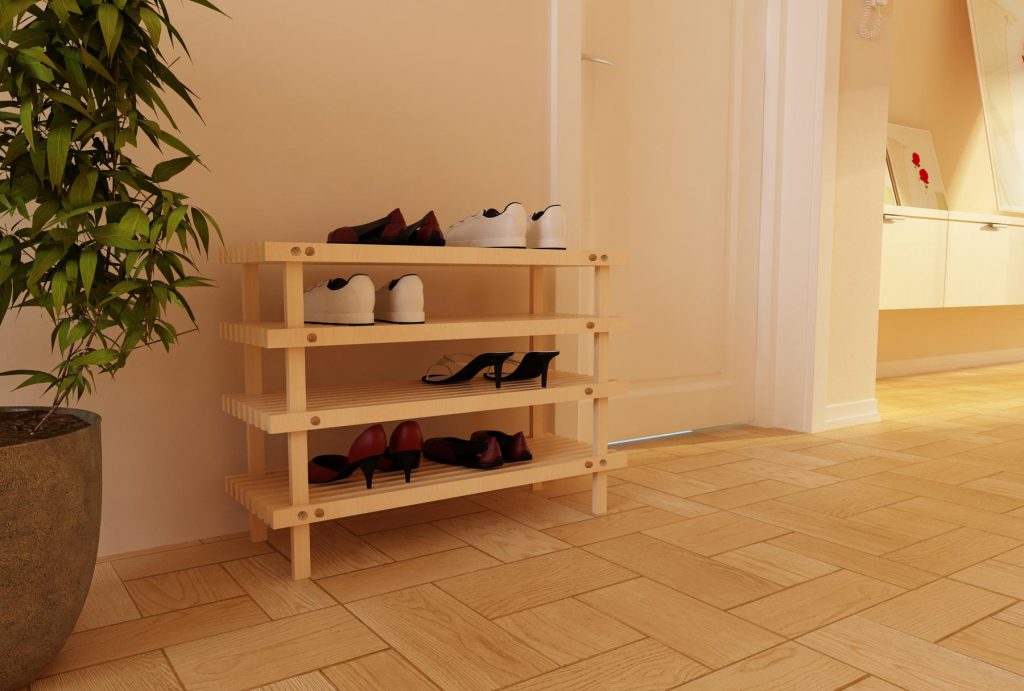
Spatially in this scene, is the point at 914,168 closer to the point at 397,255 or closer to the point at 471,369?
the point at 471,369

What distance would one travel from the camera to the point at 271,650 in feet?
3.84

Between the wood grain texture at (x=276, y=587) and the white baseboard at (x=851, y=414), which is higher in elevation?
the white baseboard at (x=851, y=414)

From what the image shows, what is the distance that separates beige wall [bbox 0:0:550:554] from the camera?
5.32 ft

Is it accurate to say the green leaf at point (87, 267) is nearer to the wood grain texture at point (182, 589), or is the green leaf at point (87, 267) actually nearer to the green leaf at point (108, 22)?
the green leaf at point (108, 22)

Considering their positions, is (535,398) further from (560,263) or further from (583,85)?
(583,85)

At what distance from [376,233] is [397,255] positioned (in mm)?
117

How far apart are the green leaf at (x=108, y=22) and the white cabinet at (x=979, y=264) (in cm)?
368

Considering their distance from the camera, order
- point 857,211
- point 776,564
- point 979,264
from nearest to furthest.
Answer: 1. point 776,564
2. point 857,211
3. point 979,264

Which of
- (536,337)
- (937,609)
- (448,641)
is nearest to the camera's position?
(448,641)

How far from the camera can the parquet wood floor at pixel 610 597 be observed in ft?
3.63

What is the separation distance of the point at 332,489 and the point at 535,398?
1.49 feet

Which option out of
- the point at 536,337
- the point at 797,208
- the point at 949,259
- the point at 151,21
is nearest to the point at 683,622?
the point at 536,337

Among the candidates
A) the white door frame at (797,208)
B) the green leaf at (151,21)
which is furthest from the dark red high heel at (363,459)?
the white door frame at (797,208)

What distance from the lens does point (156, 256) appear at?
1.10m
